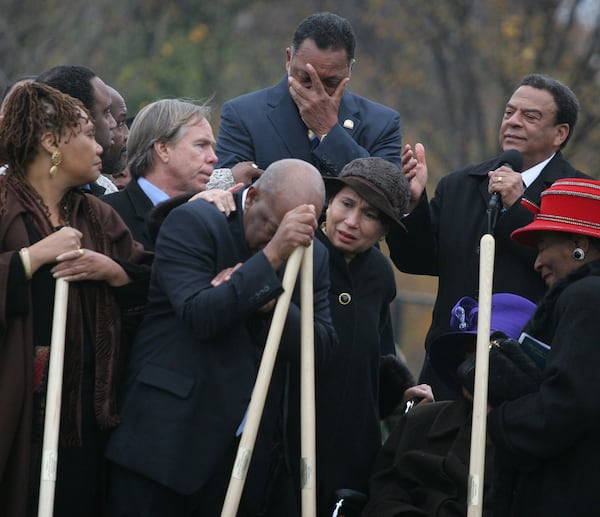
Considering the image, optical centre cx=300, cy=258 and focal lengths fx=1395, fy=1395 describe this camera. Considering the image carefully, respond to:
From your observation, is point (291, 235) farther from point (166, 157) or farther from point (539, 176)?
point (539, 176)

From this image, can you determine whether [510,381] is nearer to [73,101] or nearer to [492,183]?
[492,183]

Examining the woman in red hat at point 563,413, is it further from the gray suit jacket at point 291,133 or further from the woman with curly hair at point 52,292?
the woman with curly hair at point 52,292

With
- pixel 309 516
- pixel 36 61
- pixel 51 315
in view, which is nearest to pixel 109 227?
pixel 51 315

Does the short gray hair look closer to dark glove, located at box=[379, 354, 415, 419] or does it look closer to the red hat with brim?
dark glove, located at box=[379, 354, 415, 419]

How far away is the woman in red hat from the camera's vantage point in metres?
4.96

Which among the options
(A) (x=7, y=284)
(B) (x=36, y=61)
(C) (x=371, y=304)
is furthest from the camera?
(B) (x=36, y=61)

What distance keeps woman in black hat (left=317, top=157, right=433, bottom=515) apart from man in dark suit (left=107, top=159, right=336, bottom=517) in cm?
57

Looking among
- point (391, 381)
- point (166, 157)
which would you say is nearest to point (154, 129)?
point (166, 157)

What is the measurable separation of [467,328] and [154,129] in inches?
64.5

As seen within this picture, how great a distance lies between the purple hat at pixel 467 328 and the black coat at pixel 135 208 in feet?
4.28

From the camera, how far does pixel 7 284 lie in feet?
16.5

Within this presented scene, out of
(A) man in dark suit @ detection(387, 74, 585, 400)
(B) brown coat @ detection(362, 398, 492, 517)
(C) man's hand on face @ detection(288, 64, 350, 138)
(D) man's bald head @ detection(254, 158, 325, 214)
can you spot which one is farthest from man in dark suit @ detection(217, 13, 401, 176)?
(B) brown coat @ detection(362, 398, 492, 517)

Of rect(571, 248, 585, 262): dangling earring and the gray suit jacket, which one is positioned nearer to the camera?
rect(571, 248, 585, 262): dangling earring

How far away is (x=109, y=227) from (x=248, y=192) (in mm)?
603
